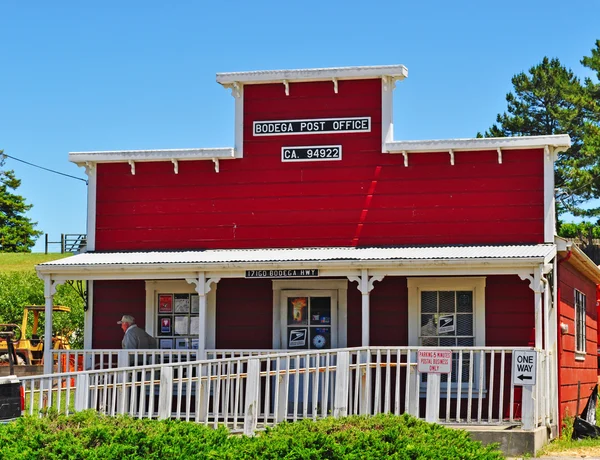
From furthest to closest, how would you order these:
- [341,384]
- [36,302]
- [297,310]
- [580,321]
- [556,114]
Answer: [556,114]
[36,302]
[580,321]
[297,310]
[341,384]

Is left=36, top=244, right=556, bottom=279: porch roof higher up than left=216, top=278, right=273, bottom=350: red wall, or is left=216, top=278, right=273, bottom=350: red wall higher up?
left=36, top=244, right=556, bottom=279: porch roof

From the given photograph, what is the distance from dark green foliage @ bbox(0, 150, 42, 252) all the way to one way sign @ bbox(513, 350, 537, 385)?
207ft

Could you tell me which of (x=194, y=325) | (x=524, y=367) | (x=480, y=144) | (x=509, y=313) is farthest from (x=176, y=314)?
(x=524, y=367)

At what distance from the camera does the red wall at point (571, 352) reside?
18344mm

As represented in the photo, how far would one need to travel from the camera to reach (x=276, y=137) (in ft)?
61.9

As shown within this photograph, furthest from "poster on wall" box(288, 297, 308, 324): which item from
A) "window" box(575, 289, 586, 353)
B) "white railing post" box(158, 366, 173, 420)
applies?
"window" box(575, 289, 586, 353)

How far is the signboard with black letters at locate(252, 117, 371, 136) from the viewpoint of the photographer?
60.9ft

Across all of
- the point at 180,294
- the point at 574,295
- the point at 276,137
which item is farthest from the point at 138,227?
the point at 574,295

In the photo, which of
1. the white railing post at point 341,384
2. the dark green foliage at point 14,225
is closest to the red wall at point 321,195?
the white railing post at point 341,384

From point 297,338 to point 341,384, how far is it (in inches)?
163

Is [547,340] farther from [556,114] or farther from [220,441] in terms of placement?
[556,114]

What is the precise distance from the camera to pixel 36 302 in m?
41.4

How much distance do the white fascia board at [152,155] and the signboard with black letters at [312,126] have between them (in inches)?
27.3

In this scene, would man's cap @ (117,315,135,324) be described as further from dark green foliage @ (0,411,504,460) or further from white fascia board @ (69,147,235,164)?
dark green foliage @ (0,411,504,460)
